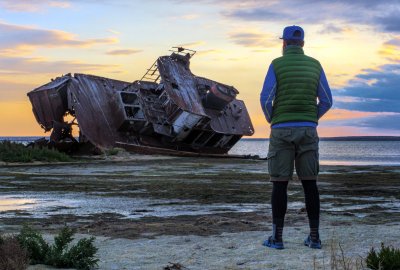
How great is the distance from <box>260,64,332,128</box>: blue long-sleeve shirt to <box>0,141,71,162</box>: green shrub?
22.2 m

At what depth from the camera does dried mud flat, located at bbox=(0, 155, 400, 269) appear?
5.99 metres

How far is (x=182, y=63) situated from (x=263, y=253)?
3246 cm

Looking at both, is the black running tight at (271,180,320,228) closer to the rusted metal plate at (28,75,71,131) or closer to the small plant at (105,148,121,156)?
the small plant at (105,148,121,156)

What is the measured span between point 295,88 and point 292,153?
699 mm

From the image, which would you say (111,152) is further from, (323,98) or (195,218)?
(323,98)

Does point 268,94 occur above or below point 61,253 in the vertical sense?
above

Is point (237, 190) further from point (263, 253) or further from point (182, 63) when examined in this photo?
point (182, 63)

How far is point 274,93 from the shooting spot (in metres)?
6.56

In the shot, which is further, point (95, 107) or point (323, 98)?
point (95, 107)

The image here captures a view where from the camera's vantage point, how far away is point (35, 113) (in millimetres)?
35156

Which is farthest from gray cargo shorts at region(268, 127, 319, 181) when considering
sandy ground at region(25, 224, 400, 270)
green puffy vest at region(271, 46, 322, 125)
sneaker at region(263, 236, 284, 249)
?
sandy ground at region(25, 224, 400, 270)

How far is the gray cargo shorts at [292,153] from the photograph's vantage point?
21.0 feet

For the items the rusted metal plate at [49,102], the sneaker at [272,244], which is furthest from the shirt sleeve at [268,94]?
the rusted metal plate at [49,102]

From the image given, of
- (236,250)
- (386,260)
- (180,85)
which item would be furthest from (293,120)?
(180,85)
